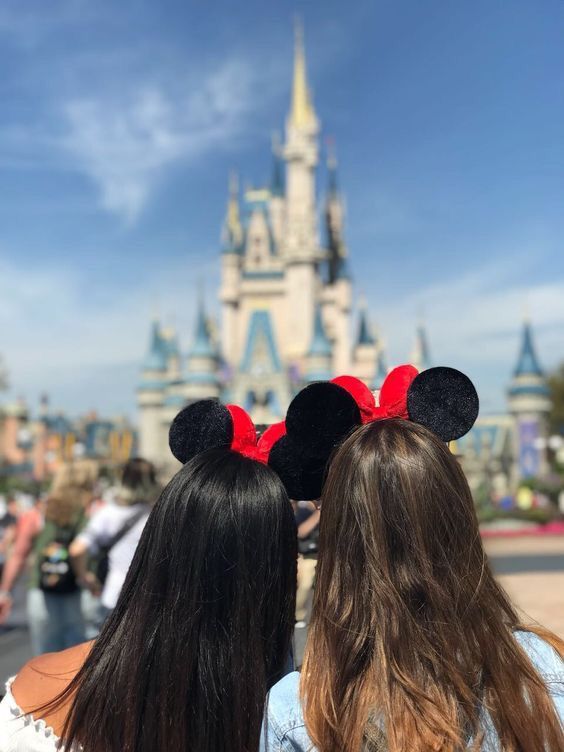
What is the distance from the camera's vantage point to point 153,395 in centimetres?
4000

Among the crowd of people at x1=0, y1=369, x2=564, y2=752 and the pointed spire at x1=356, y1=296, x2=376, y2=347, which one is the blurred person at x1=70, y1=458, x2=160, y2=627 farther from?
the pointed spire at x1=356, y1=296, x2=376, y2=347

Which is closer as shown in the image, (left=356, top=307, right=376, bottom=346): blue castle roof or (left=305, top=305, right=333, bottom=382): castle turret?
(left=305, top=305, right=333, bottom=382): castle turret

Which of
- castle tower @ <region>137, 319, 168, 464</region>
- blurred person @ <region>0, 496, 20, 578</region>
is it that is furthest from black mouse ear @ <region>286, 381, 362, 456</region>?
castle tower @ <region>137, 319, 168, 464</region>

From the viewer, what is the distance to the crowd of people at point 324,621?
1126 mm

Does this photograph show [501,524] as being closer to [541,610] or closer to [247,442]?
[541,610]

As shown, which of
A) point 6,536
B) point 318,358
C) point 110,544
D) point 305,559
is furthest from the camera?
point 318,358

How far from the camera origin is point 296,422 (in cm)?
146

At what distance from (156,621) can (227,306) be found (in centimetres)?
3720

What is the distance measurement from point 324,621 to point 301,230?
1397 inches

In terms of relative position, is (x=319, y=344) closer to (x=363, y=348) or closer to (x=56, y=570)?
(x=363, y=348)

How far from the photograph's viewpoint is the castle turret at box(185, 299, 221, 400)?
34.8 metres

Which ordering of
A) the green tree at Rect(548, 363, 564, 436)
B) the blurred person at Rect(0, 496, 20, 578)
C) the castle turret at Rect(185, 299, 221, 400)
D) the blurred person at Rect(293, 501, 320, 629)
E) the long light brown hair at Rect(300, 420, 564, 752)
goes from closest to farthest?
the long light brown hair at Rect(300, 420, 564, 752) < the blurred person at Rect(293, 501, 320, 629) < the blurred person at Rect(0, 496, 20, 578) < the castle turret at Rect(185, 299, 221, 400) < the green tree at Rect(548, 363, 564, 436)

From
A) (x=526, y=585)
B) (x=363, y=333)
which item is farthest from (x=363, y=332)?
(x=526, y=585)

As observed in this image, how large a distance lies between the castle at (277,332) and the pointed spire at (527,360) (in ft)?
0.15
